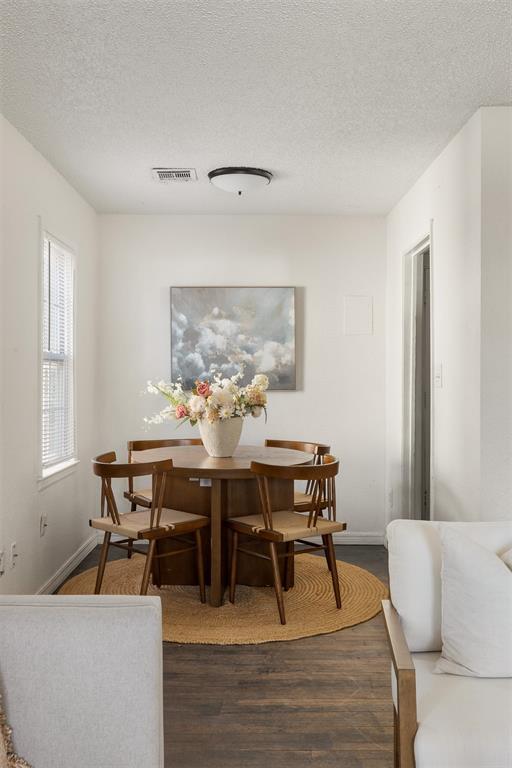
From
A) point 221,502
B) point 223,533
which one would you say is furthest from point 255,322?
point 223,533

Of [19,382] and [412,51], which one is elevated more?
[412,51]

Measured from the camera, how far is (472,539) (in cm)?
201

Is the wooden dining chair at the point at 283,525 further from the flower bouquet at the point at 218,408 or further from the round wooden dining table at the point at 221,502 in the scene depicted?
the flower bouquet at the point at 218,408

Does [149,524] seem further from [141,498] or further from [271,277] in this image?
[271,277]

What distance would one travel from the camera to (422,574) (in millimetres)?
1991

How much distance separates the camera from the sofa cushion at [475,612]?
177 centimetres

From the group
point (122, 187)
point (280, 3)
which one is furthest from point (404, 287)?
point (280, 3)

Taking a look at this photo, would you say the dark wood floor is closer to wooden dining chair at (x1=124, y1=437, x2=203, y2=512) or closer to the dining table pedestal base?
the dining table pedestal base

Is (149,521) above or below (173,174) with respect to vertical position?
below

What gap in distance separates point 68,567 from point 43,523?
654 millimetres

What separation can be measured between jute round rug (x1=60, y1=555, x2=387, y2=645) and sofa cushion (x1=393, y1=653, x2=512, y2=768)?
1.68 m

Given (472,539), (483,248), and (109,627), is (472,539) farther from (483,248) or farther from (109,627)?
(483,248)

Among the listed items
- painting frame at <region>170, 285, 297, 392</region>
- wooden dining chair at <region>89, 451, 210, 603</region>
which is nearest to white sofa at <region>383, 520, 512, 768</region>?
wooden dining chair at <region>89, 451, 210, 603</region>

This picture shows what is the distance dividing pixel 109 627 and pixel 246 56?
2303mm
